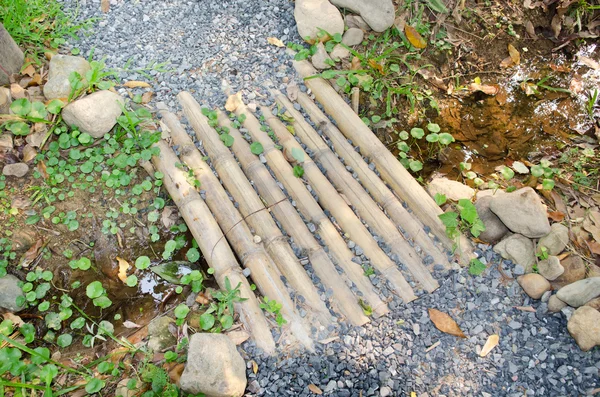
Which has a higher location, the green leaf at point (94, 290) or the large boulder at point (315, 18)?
the large boulder at point (315, 18)

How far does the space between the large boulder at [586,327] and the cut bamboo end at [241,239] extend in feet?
4.62

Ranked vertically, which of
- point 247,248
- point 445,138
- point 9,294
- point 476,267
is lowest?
point 476,267

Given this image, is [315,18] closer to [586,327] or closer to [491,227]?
[491,227]

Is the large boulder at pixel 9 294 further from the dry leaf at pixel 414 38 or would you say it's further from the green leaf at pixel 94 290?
the dry leaf at pixel 414 38

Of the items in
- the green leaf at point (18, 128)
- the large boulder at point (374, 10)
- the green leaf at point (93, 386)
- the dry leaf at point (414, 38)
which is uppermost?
the green leaf at point (18, 128)

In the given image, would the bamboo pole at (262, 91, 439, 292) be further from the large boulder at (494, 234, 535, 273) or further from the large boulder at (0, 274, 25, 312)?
the large boulder at (0, 274, 25, 312)

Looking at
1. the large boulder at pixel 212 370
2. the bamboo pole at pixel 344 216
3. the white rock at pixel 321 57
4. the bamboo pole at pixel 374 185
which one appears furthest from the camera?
the white rock at pixel 321 57

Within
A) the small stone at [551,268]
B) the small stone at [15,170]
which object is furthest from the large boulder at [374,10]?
the small stone at [15,170]

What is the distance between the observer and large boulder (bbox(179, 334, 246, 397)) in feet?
7.57

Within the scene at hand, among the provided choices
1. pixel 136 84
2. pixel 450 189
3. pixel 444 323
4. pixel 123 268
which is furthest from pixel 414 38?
pixel 123 268

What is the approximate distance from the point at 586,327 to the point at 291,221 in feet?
5.59

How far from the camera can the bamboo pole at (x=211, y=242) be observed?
8.60 ft

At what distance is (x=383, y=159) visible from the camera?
3.25 metres

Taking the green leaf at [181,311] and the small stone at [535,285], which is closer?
the green leaf at [181,311]
